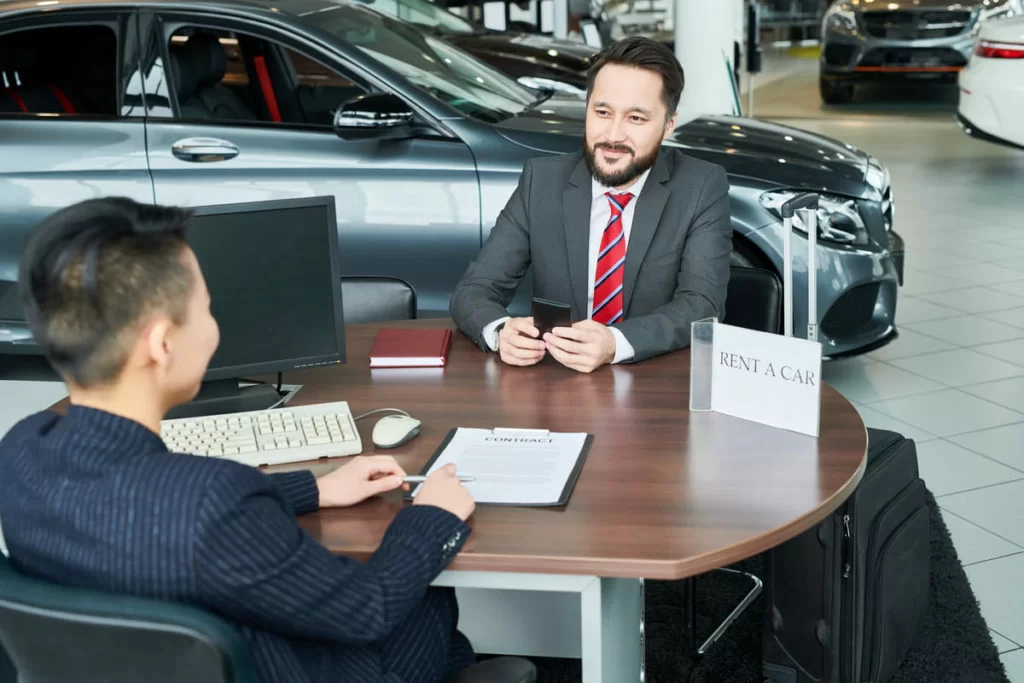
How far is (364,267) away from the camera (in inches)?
141

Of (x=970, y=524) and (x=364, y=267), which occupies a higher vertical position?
(x=364, y=267)

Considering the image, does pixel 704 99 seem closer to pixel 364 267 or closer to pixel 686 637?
pixel 364 267

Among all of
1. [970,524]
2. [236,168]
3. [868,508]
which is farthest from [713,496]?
[236,168]

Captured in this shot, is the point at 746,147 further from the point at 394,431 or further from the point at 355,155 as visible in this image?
the point at 394,431

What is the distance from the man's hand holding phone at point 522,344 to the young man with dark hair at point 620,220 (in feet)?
0.60

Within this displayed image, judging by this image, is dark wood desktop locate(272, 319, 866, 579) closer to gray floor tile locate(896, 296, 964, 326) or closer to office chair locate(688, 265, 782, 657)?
office chair locate(688, 265, 782, 657)

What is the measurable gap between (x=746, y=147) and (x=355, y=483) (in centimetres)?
244

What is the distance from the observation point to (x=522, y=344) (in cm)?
220

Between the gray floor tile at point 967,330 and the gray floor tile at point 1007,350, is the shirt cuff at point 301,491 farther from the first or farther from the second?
the gray floor tile at point 967,330

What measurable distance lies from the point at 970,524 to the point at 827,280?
0.91 m

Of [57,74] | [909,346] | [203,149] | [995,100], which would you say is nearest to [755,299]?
[203,149]

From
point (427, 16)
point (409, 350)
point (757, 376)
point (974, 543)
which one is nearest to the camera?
point (757, 376)

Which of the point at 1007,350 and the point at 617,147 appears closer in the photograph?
the point at 617,147

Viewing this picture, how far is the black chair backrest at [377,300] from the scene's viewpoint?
2641 millimetres
